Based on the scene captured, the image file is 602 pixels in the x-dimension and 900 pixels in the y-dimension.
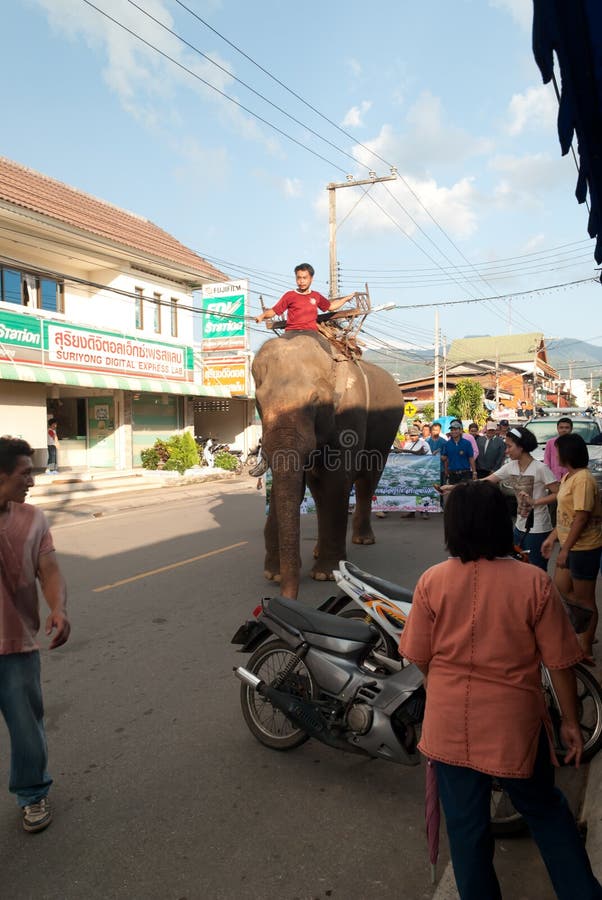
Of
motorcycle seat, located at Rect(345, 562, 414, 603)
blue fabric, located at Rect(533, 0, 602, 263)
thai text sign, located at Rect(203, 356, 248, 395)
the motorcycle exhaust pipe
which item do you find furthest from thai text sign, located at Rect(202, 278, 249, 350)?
the motorcycle exhaust pipe

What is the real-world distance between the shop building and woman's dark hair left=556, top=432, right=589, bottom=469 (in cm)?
1284

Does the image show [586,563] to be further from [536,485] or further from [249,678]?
[249,678]

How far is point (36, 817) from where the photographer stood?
2914mm

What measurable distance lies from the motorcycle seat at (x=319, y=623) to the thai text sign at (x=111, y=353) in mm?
14973

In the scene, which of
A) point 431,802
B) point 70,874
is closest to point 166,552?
point 70,874

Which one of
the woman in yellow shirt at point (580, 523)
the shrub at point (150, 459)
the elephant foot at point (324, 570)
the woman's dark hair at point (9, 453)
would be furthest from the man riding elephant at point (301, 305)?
the shrub at point (150, 459)

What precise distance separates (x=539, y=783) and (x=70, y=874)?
193cm

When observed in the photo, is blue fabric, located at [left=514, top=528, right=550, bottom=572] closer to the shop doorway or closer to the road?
the road

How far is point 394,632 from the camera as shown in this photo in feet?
11.8

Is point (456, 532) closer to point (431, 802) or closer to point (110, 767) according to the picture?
point (431, 802)

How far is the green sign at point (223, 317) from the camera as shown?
71.0ft

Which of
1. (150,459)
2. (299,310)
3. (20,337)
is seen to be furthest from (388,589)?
(150,459)

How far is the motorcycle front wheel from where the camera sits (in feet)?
11.4

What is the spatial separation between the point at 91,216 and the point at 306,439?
17.7 metres
